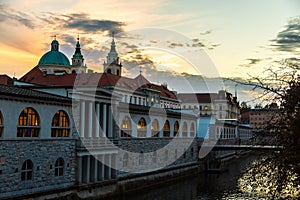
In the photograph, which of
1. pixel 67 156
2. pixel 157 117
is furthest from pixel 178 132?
pixel 67 156

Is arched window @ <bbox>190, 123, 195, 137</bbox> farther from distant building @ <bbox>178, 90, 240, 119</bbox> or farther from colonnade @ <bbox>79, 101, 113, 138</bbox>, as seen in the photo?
distant building @ <bbox>178, 90, 240, 119</bbox>

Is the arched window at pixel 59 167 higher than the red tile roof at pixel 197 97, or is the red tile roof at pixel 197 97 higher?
the red tile roof at pixel 197 97

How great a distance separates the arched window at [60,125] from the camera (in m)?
31.9

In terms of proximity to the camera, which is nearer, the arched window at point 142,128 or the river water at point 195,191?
the river water at point 195,191

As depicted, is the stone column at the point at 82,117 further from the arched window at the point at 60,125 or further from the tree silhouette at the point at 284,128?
the tree silhouette at the point at 284,128

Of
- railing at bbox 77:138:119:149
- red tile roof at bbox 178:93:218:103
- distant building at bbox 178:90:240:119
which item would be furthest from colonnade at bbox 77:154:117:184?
red tile roof at bbox 178:93:218:103

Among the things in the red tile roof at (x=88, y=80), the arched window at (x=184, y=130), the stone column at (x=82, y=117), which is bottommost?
the arched window at (x=184, y=130)

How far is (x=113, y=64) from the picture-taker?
10812 centimetres

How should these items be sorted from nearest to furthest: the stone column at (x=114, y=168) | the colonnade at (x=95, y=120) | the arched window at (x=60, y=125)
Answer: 1. the arched window at (x=60, y=125)
2. the colonnade at (x=95, y=120)
3. the stone column at (x=114, y=168)

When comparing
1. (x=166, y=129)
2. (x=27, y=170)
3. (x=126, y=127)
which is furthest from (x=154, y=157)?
(x=27, y=170)

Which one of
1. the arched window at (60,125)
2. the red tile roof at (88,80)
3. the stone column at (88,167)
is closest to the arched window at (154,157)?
the stone column at (88,167)

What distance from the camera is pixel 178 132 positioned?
58.4 m

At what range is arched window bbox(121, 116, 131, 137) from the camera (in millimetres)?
42406

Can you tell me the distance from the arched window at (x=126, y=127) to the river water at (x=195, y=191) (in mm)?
5759
